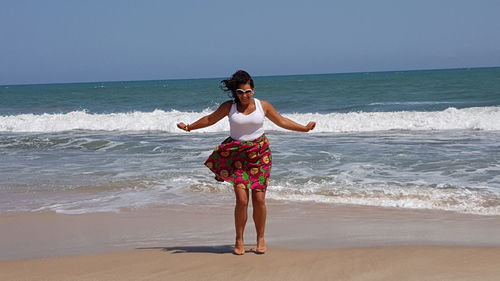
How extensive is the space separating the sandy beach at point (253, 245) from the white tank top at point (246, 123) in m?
0.96

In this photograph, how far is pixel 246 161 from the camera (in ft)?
14.9

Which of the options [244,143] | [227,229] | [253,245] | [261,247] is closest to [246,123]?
[244,143]

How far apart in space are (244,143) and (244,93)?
39 centimetres

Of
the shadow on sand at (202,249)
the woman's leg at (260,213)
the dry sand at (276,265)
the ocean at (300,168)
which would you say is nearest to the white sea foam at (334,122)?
the ocean at (300,168)

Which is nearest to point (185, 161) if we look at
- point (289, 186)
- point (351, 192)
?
point (289, 186)

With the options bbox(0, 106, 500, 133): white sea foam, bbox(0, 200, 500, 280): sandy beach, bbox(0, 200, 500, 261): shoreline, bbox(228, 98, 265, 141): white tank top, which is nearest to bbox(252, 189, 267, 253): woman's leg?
bbox(0, 200, 500, 280): sandy beach

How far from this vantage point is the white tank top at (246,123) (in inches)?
176

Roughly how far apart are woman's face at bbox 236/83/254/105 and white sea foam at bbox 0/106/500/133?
1209cm

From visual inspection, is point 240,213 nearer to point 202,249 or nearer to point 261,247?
point 261,247

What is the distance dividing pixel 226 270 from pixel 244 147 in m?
0.95

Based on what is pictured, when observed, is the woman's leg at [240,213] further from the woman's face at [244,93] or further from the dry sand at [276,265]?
the woman's face at [244,93]

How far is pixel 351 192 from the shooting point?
24.4 ft

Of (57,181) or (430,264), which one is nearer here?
(430,264)

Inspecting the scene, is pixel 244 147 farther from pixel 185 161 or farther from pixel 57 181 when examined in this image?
pixel 185 161
